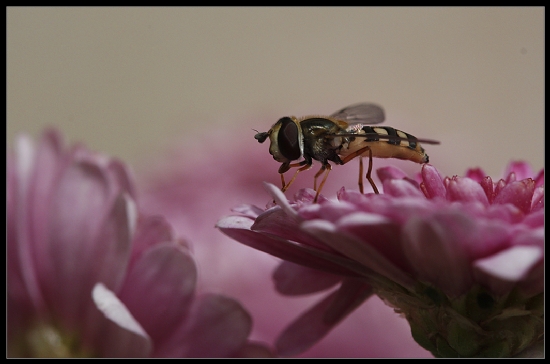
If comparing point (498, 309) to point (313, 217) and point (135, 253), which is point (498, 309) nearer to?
point (313, 217)

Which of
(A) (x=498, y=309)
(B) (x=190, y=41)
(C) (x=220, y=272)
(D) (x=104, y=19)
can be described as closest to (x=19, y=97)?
(D) (x=104, y=19)

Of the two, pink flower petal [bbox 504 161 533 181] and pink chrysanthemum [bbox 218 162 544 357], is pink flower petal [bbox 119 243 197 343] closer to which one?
pink chrysanthemum [bbox 218 162 544 357]

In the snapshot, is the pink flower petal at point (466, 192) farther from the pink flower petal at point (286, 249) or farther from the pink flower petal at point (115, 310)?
the pink flower petal at point (115, 310)

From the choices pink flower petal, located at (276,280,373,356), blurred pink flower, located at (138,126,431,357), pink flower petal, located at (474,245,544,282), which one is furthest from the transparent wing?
pink flower petal, located at (474,245,544,282)

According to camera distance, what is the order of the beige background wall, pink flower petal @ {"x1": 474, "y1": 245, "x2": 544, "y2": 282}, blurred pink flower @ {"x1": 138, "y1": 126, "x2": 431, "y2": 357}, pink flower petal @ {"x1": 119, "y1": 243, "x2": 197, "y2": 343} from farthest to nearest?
the beige background wall < blurred pink flower @ {"x1": 138, "y1": 126, "x2": 431, "y2": 357} < pink flower petal @ {"x1": 119, "y1": 243, "x2": 197, "y2": 343} < pink flower petal @ {"x1": 474, "y1": 245, "x2": 544, "y2": 282}

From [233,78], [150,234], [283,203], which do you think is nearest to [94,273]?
[150,234]

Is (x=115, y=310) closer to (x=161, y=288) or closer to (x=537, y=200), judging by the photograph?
(x=161, y=288)

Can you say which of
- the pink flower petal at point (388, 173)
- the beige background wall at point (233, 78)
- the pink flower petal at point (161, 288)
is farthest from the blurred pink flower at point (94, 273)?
the beige background wall at point (233, 78)
